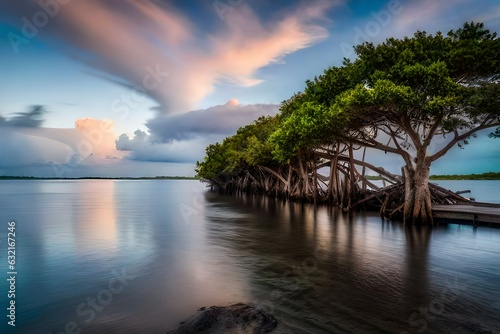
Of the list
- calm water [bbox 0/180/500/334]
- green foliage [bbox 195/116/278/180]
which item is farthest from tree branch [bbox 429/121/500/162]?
green foliage [bbox 195/116/278/180]

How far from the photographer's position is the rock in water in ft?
16.5

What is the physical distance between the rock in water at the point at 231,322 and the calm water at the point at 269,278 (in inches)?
16.7

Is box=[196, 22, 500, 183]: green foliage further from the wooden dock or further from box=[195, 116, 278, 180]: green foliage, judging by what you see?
box=[195, 116, 278, 180]: green foliage

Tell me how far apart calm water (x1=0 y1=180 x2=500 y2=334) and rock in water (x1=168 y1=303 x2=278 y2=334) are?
42 cm

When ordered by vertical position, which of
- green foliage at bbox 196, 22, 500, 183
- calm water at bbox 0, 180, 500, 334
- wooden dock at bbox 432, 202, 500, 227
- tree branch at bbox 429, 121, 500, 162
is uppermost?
green foliage at bbox 196, 22, 500, 183

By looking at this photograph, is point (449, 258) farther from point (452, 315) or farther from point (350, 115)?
point (350, 115)

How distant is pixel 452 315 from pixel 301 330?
124 inches

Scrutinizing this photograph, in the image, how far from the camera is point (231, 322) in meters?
5.26

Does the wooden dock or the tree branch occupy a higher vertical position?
the tree branch

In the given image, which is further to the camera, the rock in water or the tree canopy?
the tree canopy

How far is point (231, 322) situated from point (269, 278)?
10.3 feet

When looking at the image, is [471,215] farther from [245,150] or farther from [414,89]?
[245,150]

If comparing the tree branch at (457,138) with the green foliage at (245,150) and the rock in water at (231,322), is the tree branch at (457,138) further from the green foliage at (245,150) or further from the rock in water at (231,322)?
the green foliage at (245,150)

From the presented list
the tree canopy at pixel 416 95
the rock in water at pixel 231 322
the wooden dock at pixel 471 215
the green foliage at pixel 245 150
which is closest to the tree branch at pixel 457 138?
the tree canopy at pixel 416 95
